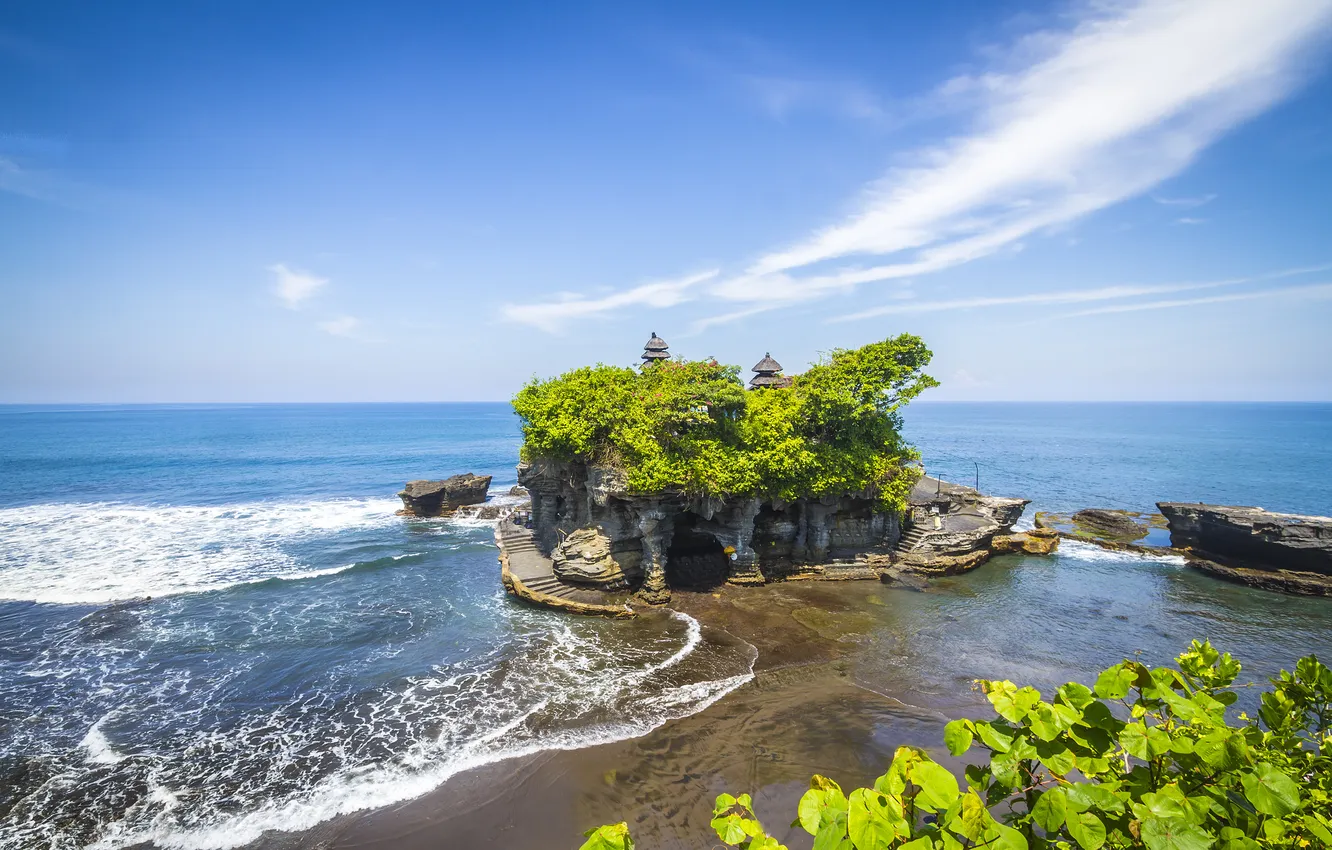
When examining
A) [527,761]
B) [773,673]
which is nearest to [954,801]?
[527,761]

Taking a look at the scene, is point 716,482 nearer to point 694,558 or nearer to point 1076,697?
point 694,558

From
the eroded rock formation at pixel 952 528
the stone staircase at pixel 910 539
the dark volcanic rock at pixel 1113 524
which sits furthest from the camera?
the dark volcanic rock at pixel 1113 524

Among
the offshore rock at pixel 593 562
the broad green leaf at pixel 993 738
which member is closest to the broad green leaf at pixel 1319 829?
the broad green leaf at pixel 993 738

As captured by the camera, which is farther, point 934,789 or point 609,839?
point 934,789

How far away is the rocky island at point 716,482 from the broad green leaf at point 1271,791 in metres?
21.9

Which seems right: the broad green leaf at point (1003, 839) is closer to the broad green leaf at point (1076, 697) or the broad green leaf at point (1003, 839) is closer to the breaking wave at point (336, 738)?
the broad green leaf at point (1076, 697)

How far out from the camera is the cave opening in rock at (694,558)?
2894 cm

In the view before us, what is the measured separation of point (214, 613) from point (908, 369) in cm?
3533

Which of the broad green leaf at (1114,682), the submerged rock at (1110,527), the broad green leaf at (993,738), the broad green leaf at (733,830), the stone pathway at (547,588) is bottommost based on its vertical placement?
the submerged rock at (1110,527)

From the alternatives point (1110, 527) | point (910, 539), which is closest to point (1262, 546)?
point (1110, 527)

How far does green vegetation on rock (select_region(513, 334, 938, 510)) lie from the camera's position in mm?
25875

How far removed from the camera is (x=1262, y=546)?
30.8 m

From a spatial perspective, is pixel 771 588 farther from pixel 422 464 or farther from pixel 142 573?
pixel 422 464

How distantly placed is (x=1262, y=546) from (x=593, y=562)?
3637 centimetres
